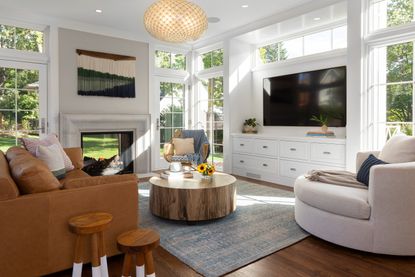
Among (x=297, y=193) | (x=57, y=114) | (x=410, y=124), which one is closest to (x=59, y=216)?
(x=297, y=193)

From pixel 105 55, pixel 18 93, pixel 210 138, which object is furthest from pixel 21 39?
pixel 210 138

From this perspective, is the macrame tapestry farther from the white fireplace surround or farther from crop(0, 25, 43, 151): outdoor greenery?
crop(0, 25, 43, 151): outdoor greenery

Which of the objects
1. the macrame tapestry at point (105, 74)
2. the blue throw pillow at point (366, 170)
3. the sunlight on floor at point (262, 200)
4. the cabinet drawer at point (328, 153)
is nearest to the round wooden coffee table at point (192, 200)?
the sunlight on floor at point (262, 200)

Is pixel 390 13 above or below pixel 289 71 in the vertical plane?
above

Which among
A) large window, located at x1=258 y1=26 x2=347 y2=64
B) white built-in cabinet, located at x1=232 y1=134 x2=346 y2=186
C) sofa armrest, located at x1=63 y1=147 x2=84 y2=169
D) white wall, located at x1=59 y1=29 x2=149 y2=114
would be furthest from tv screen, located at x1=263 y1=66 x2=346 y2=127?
sofa armrest, located at x1=63 y1=147 x2=84 y2=169

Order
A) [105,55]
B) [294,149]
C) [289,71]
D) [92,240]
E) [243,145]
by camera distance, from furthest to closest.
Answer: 1. [243,145]
2. [105,55]
3. [289,71]
4. [294,149]
5. [92,240]

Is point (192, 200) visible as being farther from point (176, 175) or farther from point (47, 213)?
point (47, 213)

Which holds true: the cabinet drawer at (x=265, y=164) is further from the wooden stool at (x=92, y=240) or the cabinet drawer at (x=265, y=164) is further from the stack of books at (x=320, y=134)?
the wooden stool at (x=92, y=240)

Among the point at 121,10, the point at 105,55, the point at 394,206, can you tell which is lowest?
the point at 394,206

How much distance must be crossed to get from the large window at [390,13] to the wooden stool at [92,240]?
160 inches

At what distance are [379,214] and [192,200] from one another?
5.31 ft

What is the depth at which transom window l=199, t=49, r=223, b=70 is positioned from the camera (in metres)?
6.28

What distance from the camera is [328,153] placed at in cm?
425

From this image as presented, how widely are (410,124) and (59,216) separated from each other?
13.1 feet
